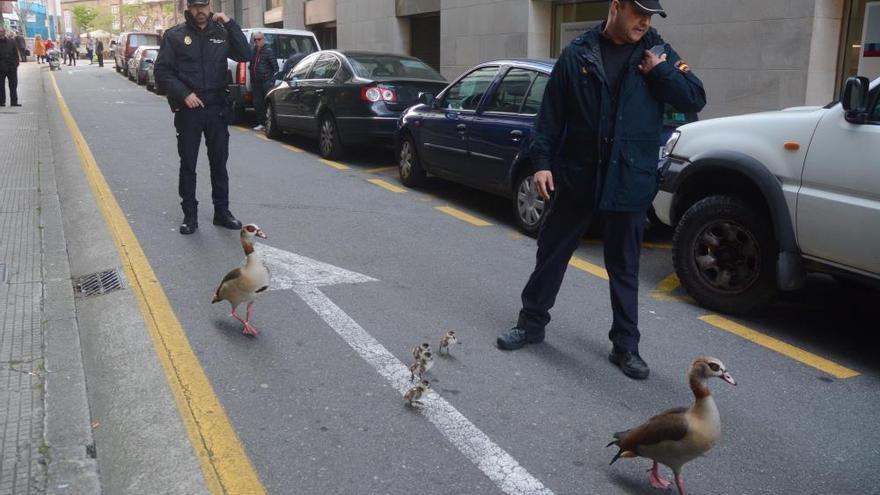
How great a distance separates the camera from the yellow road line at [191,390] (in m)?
3.28

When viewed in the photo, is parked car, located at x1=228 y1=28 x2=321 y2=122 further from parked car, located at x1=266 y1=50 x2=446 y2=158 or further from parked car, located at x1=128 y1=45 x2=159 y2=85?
parked car, located at x1=128 y1=45 x2=159 y2=85

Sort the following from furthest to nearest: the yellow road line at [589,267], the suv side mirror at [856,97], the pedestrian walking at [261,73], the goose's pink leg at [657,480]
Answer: the pedestrian walking at [261,73]
the yellow road line at [589,267]
the suv side mirror at [856,97]
the goose's pink leg at [657,480]

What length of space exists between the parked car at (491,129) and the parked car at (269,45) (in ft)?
25.5

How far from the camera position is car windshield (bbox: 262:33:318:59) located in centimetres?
1783

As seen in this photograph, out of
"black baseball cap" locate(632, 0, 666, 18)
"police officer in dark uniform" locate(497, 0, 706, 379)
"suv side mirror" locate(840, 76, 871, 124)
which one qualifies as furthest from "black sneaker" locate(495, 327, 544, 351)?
"suv side mirror" locate(840, 76, 871, 124)

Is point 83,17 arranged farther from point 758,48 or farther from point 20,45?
point 758,48

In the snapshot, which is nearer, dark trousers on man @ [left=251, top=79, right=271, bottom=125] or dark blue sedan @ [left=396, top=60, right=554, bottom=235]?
dark blue sedan @ [left=396, top=60, right=554, bottom=235]

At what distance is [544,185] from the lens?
4199 mm

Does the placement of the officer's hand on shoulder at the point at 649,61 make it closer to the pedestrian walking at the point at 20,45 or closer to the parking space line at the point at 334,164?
the parking space line at the point at 334,164

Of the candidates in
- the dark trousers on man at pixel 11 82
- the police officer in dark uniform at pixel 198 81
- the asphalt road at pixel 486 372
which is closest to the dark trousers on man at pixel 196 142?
the police officer in dark uniform at pixel 198 81

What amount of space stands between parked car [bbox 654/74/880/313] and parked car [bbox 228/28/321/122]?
12025 millimetres

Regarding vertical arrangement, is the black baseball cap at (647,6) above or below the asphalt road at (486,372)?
above

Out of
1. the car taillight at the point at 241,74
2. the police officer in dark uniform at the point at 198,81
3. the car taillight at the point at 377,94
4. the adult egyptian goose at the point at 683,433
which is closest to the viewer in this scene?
the adult egyptian goose at the point at 683,433

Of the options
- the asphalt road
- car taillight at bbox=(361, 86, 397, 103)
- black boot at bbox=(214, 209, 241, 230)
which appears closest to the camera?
the asphalt road
